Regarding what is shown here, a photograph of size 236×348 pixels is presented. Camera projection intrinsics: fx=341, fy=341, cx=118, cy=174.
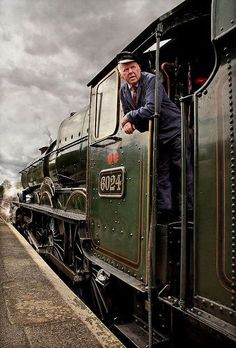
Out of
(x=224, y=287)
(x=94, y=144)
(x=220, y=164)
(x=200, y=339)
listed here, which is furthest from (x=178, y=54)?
(x=200, y=339)

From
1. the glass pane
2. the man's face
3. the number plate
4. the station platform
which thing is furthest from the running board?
→ the man's face

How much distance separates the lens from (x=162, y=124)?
265cm

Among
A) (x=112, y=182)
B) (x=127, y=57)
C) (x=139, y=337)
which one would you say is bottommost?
(x=139, y=337)

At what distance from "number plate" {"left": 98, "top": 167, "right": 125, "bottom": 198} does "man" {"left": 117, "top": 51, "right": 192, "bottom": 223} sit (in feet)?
1.41

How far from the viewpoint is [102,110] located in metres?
3.62

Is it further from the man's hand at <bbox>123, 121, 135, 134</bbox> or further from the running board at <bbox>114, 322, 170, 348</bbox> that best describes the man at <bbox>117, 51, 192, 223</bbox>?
the running board at <bbox>114, 322, 170, 348</bbox>

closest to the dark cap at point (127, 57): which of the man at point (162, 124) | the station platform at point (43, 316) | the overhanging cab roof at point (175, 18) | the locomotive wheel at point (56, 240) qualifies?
the man at point (162, 124)

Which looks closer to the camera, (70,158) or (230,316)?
(230,316)

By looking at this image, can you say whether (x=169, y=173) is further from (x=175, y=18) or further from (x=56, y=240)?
(x=56, y=240)

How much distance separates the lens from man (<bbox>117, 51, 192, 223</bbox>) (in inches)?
101

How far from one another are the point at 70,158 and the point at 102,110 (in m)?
2.52

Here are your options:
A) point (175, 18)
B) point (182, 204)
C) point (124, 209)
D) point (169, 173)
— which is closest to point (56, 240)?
point (124, 209)

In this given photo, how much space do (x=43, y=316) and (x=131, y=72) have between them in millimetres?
2111

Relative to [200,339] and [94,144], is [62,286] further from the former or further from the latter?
[200,339]
